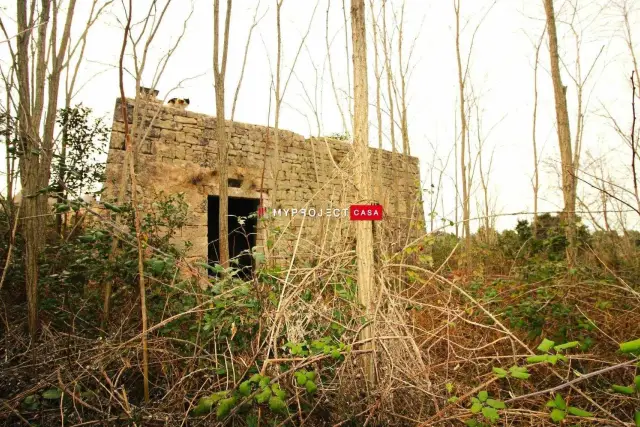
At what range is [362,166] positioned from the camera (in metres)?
2.24

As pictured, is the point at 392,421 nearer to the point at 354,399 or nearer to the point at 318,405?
the point at 354,399

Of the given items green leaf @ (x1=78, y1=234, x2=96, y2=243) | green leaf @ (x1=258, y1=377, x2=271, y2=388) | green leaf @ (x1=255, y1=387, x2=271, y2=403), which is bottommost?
green leaf @ (x1=255, y1=387, x2=271, y2=403)

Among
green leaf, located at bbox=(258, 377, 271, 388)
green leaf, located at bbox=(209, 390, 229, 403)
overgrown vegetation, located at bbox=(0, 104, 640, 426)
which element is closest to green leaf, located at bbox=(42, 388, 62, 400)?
overgrown vegetation, located at bbox=(0, 104, 640, 426)

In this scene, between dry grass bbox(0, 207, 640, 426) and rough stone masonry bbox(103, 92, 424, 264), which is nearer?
dry grass bbox(0, 207, 640, 426)

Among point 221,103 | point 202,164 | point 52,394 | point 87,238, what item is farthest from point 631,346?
point 202,164

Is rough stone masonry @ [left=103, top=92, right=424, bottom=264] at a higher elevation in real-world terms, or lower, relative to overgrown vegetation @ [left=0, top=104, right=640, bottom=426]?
higher

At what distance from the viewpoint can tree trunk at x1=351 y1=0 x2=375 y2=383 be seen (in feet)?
6.82

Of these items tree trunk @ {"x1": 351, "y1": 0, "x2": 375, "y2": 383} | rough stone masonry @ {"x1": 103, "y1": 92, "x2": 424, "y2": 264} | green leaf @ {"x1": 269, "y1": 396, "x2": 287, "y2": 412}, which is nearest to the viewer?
green leaf @ {"x1": 269, "y1": 396, "x2": 287, "y2": 412}

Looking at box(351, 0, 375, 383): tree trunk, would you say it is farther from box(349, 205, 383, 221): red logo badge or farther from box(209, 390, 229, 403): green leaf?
box(209, 390, 229, 403): green leaf

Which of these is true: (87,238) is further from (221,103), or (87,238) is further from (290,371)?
(221,103)

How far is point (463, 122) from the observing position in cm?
717

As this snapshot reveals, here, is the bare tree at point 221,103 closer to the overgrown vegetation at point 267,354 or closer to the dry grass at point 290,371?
the overgrown vegetation at point 267,354

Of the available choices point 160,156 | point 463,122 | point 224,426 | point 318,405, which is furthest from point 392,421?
point 463,122

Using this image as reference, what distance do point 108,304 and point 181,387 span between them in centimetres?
93
